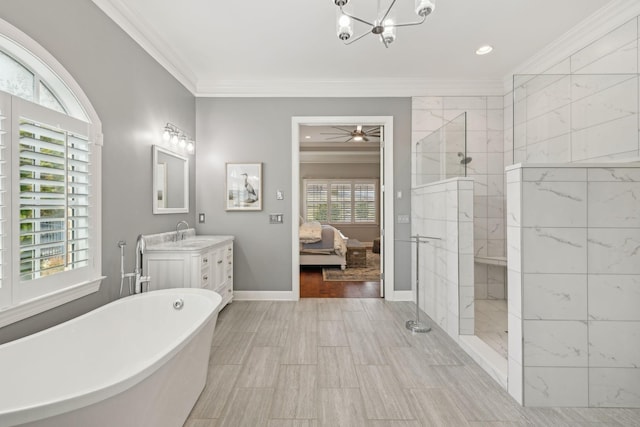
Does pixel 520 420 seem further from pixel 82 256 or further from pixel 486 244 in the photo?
pixel 82 256

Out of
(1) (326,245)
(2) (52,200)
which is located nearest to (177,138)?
(2) (52,200)

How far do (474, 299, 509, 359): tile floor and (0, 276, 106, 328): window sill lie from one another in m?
3.16

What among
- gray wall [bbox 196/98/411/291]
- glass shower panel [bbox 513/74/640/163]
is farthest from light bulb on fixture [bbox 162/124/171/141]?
glass shower panel [bbox 513/74/640/163]

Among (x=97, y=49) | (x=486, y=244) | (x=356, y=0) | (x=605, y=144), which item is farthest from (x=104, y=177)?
(x=486, y=244)

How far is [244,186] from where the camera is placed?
400 centimetres

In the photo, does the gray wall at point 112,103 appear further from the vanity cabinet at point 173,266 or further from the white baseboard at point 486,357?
the white baseboard at point 486,357

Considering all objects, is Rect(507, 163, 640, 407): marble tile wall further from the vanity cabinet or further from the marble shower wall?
the vanity cabinet

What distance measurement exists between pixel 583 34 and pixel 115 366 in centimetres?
465

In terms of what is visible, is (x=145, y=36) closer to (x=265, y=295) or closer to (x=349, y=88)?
(x=349, y=88)

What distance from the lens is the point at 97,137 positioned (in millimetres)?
2188

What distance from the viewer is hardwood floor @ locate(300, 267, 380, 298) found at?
4.24 m

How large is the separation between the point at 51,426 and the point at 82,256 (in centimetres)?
139

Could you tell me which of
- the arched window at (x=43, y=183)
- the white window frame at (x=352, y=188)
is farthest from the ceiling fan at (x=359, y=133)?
the arched window at (x=43, y=183)

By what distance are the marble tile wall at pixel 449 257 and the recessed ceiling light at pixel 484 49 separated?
1.48m
